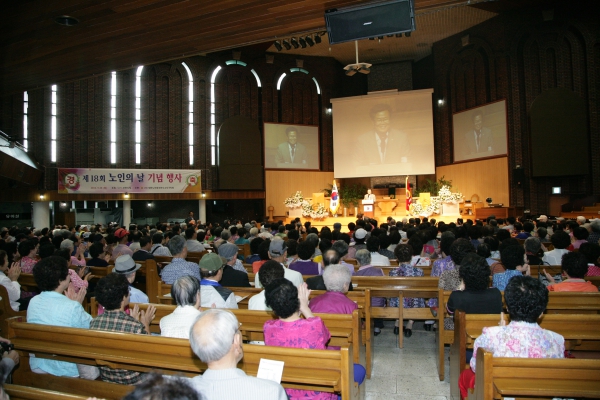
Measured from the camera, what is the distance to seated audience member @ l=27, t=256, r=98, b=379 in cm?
277

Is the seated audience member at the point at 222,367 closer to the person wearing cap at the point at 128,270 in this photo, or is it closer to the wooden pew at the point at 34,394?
the wooden pew at the point at 34,394

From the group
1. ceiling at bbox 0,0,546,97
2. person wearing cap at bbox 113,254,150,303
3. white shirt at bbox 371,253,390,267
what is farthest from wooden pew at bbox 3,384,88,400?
ceiling at bbox 0,0,546,97

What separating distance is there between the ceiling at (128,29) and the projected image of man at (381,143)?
11.9m

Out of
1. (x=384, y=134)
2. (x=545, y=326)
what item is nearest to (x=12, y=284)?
(x=545, y=326)

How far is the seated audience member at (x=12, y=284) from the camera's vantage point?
401 cm

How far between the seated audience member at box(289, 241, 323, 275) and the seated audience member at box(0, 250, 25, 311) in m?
2.66

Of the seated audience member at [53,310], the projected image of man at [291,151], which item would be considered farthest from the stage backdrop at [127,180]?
the seated audience member at [53,310]

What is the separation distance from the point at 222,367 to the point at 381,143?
1754cm

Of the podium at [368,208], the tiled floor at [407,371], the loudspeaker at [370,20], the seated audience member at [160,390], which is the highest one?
the loudspeaker at [370,20]

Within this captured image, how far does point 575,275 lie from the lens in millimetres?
3635

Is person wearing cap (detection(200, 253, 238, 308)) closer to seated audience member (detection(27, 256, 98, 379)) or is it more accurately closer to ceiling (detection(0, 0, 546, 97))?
seated audience member (detection(27, 256, 98, 379))

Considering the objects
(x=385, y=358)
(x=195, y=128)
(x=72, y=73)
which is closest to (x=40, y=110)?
(x=195, y=128)

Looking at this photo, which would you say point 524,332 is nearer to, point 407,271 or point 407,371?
point 407,371

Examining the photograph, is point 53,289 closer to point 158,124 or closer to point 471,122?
point 158,124
